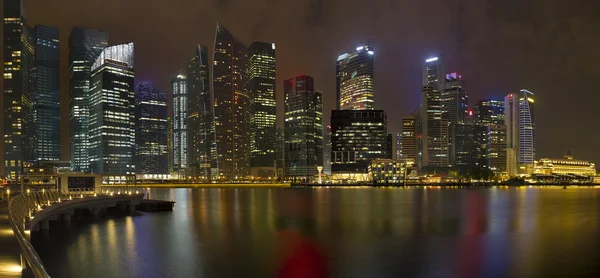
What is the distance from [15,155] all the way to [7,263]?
20145cm

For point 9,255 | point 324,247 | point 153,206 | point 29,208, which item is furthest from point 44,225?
point 9,255

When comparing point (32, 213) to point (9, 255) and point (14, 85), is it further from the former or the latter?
point (14, 85)

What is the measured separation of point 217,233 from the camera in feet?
154

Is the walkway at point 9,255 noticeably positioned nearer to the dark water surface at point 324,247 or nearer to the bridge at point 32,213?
the bridge at point 32,213

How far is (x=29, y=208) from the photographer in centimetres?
3675

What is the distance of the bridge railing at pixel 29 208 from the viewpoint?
11158 mm

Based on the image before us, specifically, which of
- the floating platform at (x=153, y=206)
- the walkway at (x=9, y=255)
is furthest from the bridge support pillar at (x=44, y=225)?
the floating platform at (x=153, y=206)

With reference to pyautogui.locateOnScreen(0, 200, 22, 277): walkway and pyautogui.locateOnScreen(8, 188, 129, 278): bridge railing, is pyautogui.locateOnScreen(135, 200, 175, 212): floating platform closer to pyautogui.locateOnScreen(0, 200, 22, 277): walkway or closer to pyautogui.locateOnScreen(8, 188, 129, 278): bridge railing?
pyautogui.locateOnScreen(8, 188, 129, 278): bridge railing

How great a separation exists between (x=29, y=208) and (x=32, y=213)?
0.51 meters

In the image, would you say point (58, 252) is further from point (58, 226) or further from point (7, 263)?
point (7, 263)

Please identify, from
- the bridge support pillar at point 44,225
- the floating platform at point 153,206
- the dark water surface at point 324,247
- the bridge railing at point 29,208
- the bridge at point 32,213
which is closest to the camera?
the bridge railing at point 29,208

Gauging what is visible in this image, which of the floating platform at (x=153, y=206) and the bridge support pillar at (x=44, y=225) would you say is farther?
the floating platform at (x=153, y=206)

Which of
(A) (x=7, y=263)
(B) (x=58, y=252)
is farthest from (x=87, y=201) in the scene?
(A) (x=7, y=263)

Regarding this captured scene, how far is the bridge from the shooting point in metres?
13.2
